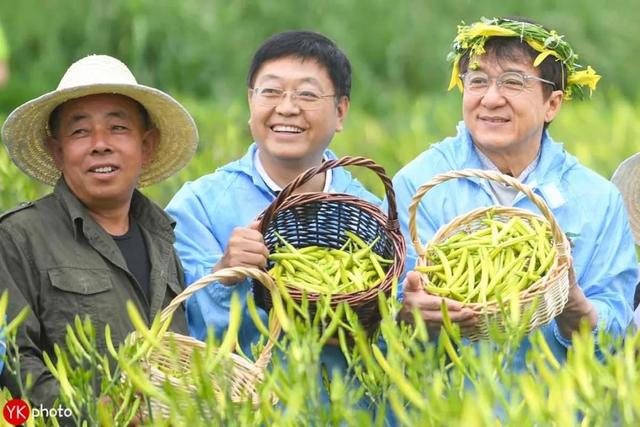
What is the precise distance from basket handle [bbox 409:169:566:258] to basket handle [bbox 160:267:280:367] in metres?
0.52

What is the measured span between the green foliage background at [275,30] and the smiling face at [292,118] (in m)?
5.58

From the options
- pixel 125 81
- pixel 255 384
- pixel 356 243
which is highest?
pixel 125 81

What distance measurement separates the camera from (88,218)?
418cm

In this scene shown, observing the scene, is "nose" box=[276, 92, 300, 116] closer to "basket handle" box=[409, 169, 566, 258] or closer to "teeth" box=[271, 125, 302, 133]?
"teeth" box=[271, 125, 302, 133]

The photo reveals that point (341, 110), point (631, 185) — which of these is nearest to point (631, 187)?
point (631, 185)

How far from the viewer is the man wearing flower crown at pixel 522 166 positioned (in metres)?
4.59

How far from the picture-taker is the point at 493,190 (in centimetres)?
470

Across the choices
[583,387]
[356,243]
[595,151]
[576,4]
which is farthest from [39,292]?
[576,4]

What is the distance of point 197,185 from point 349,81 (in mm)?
657

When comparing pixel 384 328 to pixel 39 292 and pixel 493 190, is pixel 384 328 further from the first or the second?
pixel 493 190

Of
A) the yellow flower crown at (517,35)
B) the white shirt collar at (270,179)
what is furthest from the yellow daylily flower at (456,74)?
the white shirt collar at (270,179)

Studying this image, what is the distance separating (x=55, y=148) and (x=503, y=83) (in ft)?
4.61

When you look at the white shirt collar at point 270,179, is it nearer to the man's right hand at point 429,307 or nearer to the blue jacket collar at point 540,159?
the blue jacket collar at point 540,159

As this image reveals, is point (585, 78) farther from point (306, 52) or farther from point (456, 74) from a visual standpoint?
point (306, 52)
